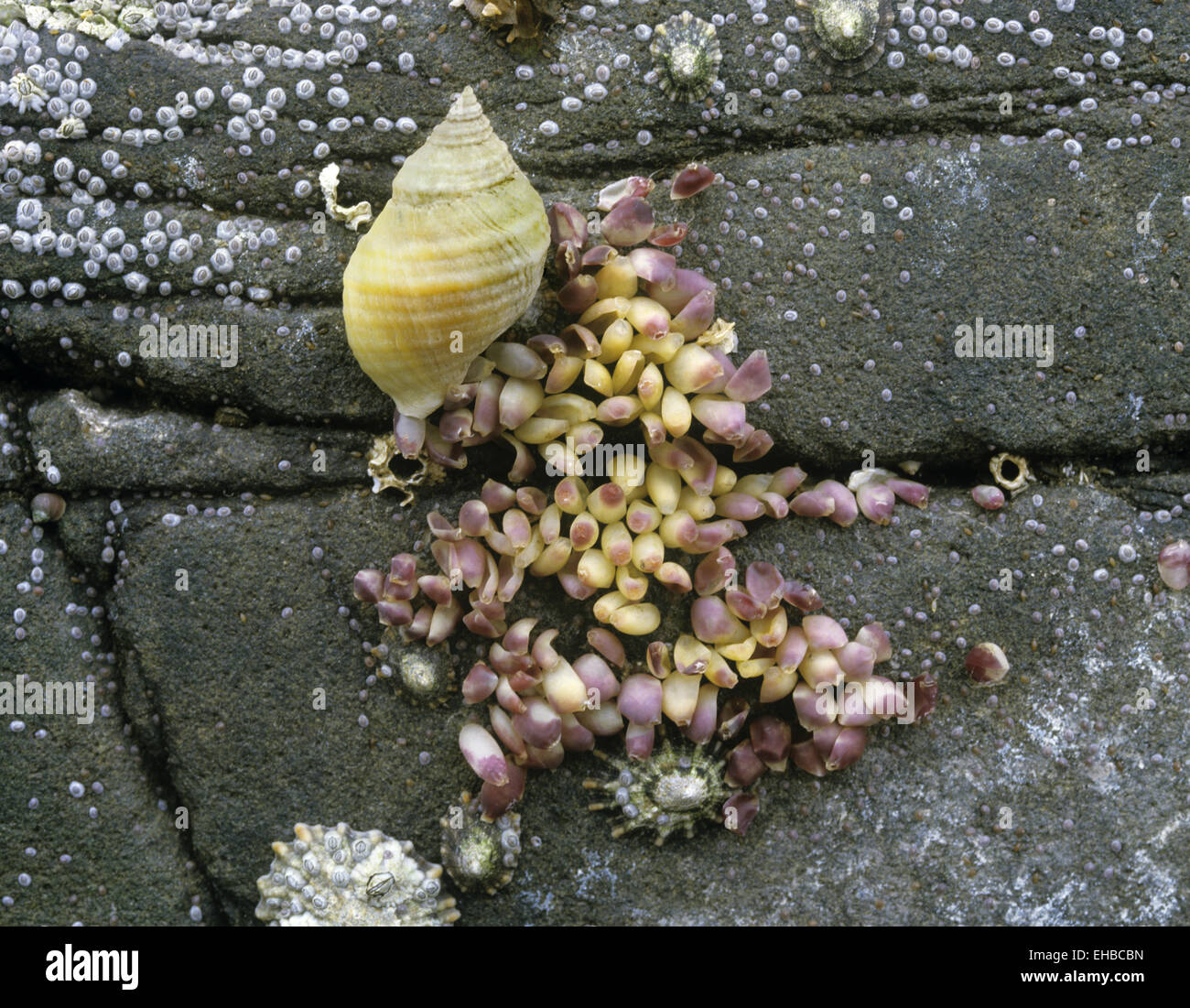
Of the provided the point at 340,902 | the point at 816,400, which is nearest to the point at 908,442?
the point at 816,400

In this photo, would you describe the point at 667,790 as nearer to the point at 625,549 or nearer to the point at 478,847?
the point at 478,847

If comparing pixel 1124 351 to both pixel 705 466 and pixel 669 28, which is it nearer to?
pixel 705 466

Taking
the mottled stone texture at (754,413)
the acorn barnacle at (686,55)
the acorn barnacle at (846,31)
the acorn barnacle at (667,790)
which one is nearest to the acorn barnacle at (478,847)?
the mottled stone texture at (754,413)

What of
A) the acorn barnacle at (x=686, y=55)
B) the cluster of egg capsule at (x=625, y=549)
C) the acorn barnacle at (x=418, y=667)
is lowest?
the acorn barnacle at (x=418, y=667)

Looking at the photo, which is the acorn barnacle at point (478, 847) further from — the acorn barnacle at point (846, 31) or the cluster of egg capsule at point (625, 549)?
the acorn barnacle at point (846, 31)

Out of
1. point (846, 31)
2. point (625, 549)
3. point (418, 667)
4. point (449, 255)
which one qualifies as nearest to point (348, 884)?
point (418, 667)

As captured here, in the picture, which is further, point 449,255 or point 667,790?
point 667,790

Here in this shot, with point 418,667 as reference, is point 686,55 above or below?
above
